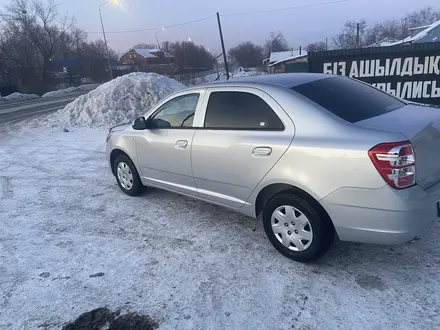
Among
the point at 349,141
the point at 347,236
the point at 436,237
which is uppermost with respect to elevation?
the point at 349,141

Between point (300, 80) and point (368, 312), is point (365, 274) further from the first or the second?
point (300, 80)

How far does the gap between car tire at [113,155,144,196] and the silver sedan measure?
889 millimetres

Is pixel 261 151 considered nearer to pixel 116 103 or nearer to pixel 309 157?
pixel 309 157

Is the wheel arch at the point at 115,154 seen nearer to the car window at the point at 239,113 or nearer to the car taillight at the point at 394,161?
the car window at the point at 239,113

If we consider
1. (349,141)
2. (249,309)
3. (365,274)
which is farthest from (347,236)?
(249,309)

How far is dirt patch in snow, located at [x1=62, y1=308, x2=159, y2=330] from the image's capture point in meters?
2.71

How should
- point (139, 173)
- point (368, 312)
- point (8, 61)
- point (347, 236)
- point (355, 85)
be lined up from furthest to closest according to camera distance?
1. point (8, 61)
2. point (139, 173)
3. point (355, 85)
4. point (347, 236)
5. point (368, 312)

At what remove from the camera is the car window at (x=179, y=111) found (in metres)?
4.23

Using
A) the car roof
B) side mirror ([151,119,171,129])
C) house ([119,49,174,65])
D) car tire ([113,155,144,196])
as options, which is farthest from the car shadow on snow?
house ([119,49,174,65])

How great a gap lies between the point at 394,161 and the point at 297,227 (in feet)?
3.44

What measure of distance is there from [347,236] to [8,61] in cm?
5865

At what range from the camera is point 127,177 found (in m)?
5.43

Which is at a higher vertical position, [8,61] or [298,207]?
[8,61]

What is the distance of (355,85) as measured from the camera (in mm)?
3912
